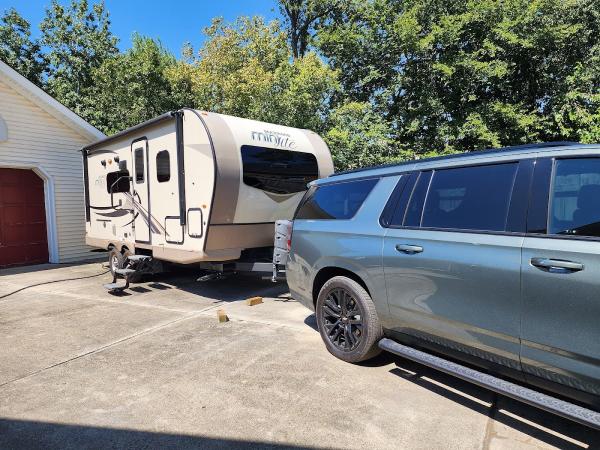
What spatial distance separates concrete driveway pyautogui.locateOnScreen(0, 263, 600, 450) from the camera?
2.89 metres

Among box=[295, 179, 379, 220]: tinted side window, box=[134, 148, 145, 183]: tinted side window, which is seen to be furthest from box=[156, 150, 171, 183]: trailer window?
box=[295, 179, 379, 220]: tinted side window

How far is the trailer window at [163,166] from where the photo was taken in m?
6.78

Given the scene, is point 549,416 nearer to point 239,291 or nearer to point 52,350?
point 52,350

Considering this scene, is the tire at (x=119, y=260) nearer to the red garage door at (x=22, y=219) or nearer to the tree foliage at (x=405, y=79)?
the red garage door at (x=22, y=219)

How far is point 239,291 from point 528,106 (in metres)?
12.7

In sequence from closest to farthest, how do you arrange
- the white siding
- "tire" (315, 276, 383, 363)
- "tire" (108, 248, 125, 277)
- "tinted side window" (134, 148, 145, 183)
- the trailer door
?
1. "tire" (315, 276, 383, 363)
2. the trailer door
3. "tinted side window" (134, 148, 145, 183)
4. "tire" (108, 248, 125, 277)
5. the white siding

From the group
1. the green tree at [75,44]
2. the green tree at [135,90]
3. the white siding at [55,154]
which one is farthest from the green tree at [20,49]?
the white siding at [55,154]

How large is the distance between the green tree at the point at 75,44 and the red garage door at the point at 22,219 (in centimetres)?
1354

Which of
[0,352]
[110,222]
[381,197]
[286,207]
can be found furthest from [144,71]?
[381,197]

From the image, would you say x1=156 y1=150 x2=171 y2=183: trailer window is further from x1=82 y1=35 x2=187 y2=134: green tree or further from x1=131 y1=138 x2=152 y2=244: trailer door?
x1=82 y1=35 x2=187 y2=134: green tree

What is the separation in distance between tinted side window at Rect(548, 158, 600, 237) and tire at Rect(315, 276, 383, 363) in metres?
1.73

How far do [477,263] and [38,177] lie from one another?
12402 mm

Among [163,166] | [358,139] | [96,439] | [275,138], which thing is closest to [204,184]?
[163,166]

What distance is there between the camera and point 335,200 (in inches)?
172
